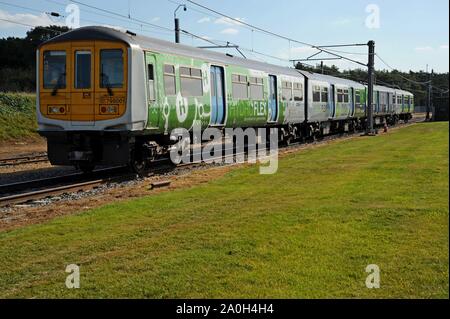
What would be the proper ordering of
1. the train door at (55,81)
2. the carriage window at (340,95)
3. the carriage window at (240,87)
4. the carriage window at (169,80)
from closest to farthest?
the train door at (55,81)
the carriage window at (169,80)
the carriage window at (240,87)
the carriage window at (340,95)

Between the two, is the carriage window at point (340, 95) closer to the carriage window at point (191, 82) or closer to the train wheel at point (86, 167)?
the carriage window at point (191, 82)

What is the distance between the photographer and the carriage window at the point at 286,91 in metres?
23.7

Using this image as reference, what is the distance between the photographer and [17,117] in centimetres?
3303

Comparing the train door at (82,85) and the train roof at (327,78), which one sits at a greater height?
the train roof at (327,78)

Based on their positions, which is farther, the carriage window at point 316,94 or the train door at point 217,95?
the carriage window at point 316,94

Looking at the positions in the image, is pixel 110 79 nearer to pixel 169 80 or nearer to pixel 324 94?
pixel 169 80

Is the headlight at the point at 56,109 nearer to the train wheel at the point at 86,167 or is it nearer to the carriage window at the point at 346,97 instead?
the train wheel at the point at 86,167

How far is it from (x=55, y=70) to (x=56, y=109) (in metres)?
0.99

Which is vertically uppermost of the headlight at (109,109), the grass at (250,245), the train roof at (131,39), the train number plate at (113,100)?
the train roof at (131,39)

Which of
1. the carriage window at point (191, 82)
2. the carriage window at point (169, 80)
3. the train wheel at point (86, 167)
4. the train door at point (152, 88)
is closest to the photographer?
the train door at point (152, 88)

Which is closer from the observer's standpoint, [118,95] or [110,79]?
[118,95]

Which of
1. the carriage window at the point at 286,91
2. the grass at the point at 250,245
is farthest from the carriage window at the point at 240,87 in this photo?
the grass at the point at 250,245

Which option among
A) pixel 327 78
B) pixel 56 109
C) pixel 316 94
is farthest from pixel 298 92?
pixel 56 109
